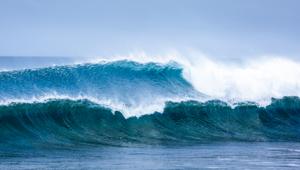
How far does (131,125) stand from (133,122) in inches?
11.2

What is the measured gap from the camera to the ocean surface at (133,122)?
18.5 meters

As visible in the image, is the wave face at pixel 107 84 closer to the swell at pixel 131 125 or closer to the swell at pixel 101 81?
the swell at pixel 101 81

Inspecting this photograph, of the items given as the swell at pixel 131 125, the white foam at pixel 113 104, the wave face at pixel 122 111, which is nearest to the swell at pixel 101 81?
the wave face at pixel 122 111

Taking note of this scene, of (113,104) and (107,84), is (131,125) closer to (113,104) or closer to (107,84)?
(113,104)

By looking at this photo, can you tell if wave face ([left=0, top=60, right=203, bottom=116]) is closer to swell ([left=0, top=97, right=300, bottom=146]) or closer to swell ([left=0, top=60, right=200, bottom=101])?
swell ([left=0, top=60, right=200, bottom=101])

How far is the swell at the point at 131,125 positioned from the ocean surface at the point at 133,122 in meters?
0.03

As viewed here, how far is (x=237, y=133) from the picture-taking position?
2416cm

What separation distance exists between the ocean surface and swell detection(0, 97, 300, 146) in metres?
0.03

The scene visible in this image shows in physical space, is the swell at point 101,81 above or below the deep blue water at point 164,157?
above

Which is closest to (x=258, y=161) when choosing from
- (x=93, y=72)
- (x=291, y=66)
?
(x=93, y=72)

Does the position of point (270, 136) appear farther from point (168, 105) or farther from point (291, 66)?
point (291, 66)

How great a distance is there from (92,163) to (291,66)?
68.9ft

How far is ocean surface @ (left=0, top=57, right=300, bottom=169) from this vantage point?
18.5 metres

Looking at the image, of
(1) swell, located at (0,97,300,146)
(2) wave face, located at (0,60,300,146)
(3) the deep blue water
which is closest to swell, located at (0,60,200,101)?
(2) wave face, located at (0,60,300,146)
